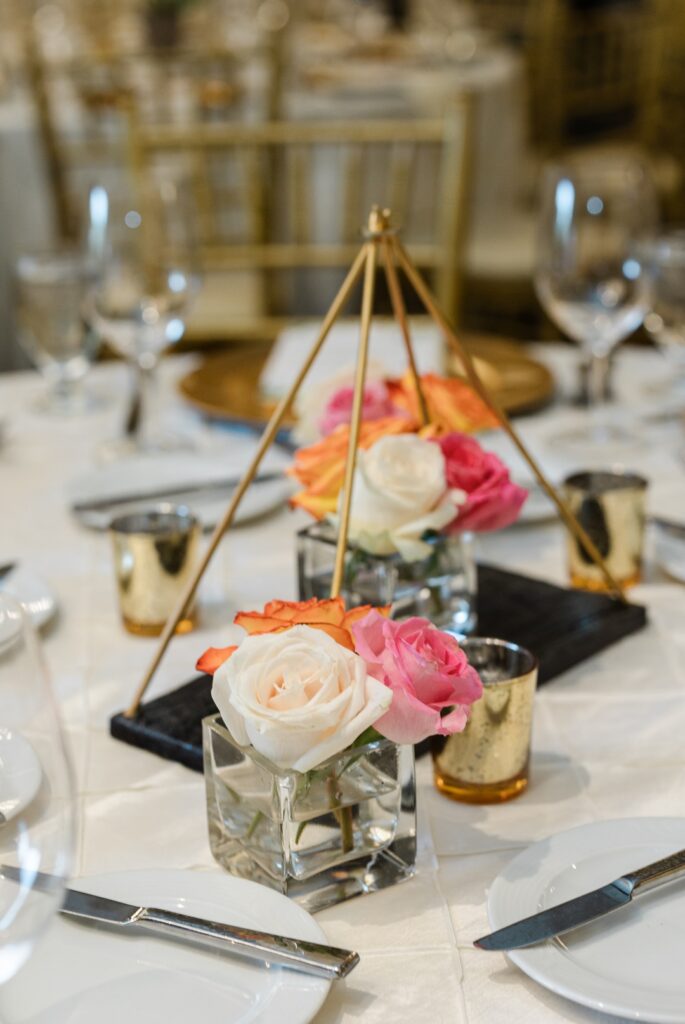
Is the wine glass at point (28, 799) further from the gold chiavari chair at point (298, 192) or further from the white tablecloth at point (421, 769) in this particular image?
the gold chiavari chair at point (298, 192)

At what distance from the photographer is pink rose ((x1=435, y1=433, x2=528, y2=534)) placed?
0.73 m

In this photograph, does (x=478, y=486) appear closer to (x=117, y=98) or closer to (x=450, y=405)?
(x=450, y=405)

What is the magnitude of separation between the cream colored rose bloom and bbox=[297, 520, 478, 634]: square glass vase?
0.03 metres

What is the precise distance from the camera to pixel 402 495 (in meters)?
0.70

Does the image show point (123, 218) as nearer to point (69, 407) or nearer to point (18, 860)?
point (69, 407)

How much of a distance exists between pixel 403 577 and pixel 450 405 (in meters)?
0.15

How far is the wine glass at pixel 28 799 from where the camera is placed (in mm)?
364

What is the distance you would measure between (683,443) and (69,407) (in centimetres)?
66

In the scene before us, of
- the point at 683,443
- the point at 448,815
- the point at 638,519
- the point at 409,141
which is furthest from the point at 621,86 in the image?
the point at 448,815

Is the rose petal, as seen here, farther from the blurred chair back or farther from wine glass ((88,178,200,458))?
the blurred chair back

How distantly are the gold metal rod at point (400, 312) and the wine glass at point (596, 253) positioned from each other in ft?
1.54

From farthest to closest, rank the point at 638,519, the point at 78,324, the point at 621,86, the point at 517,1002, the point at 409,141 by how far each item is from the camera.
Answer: the point at 621,86
the point at 409,141
the point at 78,324
the point at 638,519
the point at 517,1002

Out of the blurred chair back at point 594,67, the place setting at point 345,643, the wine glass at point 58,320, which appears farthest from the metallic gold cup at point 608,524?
the blurred chair back at point 594,67

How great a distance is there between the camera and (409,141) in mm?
1924
